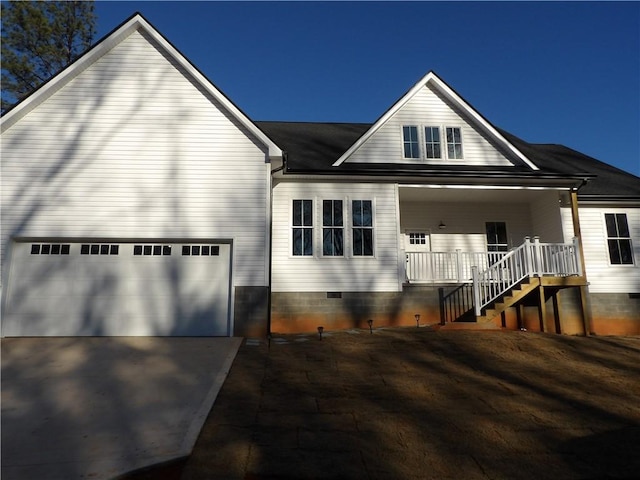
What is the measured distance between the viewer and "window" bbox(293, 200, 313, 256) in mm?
11359

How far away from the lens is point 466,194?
42.7ft

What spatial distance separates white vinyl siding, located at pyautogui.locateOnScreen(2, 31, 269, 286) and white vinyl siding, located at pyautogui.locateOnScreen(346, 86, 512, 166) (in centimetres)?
390

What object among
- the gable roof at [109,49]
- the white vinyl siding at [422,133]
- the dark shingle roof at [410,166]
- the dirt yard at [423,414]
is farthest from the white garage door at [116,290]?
the white vinyl siding at [422,133]

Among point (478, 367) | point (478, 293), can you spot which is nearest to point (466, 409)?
point (478, 367)

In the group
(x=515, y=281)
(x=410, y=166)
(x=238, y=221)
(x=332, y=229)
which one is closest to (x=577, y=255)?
(x=515, y=281)

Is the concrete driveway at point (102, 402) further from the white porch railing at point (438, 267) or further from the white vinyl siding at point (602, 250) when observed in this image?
the white vinyl siding at point (602, 250)

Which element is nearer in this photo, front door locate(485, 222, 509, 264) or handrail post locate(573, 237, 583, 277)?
handrail post locate(573, 237, 583, 277)

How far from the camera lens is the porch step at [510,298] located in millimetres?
10250

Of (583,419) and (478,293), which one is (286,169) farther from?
(583,419)

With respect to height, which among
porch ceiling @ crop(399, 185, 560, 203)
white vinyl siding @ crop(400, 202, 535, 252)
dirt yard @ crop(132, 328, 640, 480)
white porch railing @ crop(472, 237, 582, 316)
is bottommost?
dirt yard @ crop(132, 328, 640, 480)

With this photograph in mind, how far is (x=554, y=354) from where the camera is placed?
815cm

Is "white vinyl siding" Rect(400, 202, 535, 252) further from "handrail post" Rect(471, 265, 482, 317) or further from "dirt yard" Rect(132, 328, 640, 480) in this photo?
"dirt yard" Rect(132, 328, 640, 480)

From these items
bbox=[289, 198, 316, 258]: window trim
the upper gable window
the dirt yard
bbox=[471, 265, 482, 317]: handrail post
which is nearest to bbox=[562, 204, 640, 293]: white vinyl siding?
the upper gable window

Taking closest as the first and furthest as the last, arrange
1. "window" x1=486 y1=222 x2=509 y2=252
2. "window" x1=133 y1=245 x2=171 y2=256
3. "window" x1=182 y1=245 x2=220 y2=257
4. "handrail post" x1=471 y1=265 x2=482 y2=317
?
"window" x1=133 y1=245 x2=171 y2=256 → "window" x1=182 y1=245 x2=220 y2=257 → "handrail post" x1=471 y1=265 x2=482 y2=317 → "window" x1=486 y1=222 x2=509 y2=252
